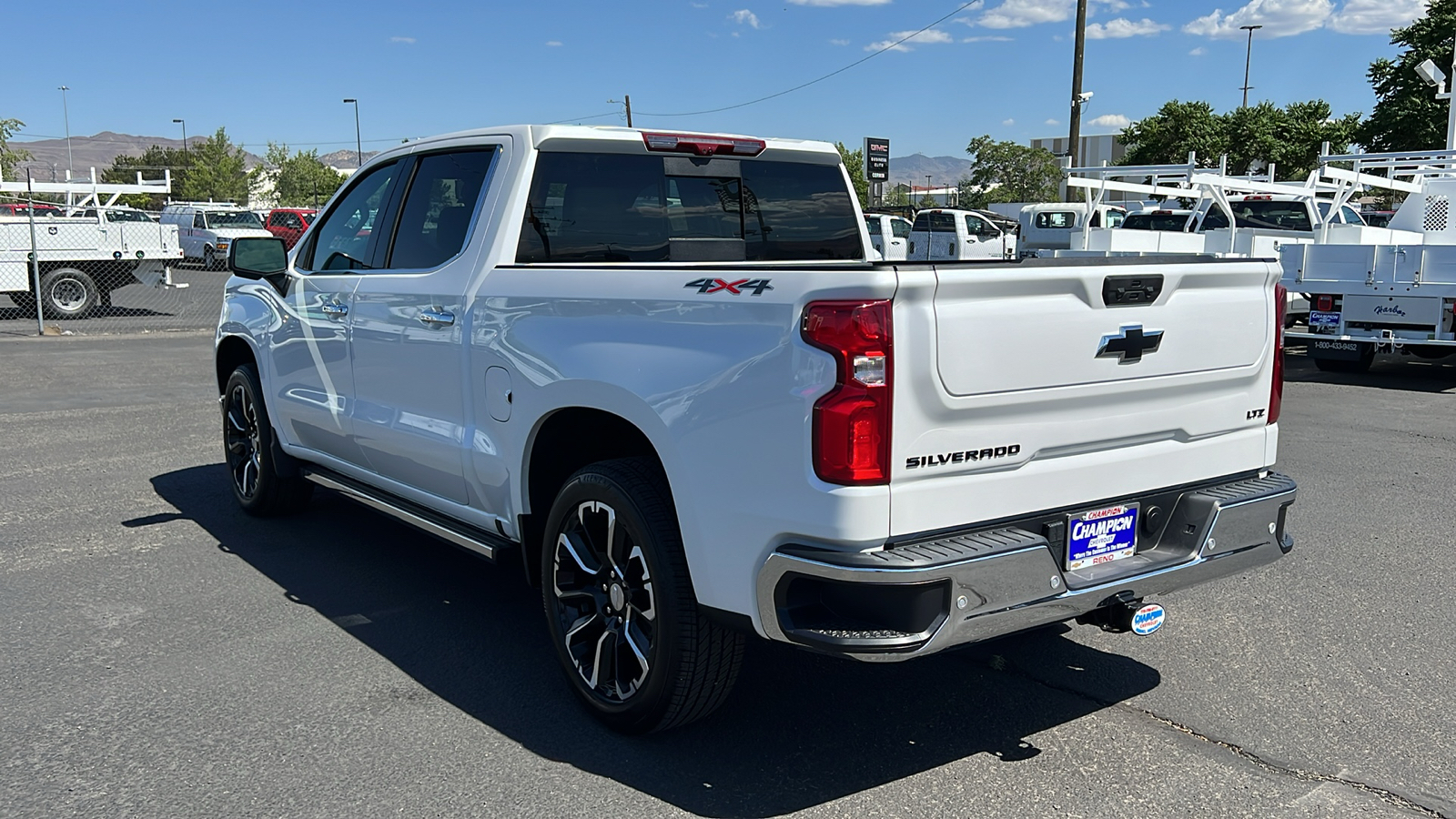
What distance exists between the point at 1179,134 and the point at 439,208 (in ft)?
159

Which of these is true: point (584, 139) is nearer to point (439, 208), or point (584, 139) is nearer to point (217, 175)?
point (439, 208)

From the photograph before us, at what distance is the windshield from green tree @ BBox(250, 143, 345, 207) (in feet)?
141

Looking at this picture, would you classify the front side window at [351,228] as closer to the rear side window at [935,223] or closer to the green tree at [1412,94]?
the rear side window at [935,223]

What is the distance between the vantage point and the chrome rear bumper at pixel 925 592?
3.04 metres

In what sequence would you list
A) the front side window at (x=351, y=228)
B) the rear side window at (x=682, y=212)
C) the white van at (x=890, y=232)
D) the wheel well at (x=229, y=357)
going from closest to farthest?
1. the rear side window at (x=682, y=212)
2. the front side window at (x=351, y=228)
3. the wheel well at (x=229, y=357)
4. the white van at (x=890, y=232)

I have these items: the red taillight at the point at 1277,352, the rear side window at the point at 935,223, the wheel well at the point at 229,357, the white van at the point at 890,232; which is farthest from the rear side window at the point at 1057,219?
the red taillight at the point at 1277,352

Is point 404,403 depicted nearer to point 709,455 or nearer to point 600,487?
point 600,487

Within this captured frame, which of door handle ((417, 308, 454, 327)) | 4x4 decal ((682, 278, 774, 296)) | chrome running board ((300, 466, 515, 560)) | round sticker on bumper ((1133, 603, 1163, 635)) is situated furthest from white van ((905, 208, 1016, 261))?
4x4 decal ((682, 278, 774, 296))

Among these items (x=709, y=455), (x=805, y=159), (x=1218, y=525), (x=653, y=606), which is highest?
(x=805, y=159)

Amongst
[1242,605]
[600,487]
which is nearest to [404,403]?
[600,487]

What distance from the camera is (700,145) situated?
4.97 m

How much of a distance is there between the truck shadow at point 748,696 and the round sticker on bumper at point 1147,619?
46 centimetres

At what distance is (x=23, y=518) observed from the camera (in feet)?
22.2

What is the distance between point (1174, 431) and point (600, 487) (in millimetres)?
1809
